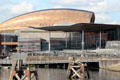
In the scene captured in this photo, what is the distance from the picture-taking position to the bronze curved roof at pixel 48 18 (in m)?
141

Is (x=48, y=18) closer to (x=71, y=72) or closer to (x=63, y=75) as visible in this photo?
(x=63, y=75)

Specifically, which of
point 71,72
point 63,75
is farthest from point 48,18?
point 71,72

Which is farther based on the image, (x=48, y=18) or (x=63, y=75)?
(x=48, y=18)

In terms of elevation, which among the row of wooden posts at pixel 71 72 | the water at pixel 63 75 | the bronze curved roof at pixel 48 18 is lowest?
the water at pixel 63 75

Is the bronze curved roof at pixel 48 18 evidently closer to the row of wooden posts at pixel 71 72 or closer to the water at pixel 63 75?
the water at pixel 63 75

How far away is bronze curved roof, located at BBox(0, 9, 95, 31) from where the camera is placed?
14100cm

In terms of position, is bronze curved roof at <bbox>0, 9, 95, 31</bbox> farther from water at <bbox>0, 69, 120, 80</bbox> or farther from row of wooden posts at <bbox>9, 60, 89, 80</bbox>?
row of wooden posts at <bbox>9, 60, 89, 80</bbox>

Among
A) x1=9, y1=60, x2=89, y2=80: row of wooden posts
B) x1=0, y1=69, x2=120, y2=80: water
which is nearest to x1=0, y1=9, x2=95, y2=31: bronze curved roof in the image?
x1=0, y1=69, x2=120, y2=80: water

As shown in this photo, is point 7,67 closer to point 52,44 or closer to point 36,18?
point 52,44

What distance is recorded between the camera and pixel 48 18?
148500 mm

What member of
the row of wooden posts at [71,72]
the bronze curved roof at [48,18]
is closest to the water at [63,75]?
the row of wooden posts at [71,72]

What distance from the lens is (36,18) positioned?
495 feet

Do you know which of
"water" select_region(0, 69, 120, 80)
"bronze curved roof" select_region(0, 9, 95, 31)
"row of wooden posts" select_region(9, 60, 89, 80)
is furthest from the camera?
"bronze curved roof" select_region(0, 9, 95, 31)

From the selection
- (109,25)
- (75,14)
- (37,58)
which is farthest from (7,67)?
(75,14)
